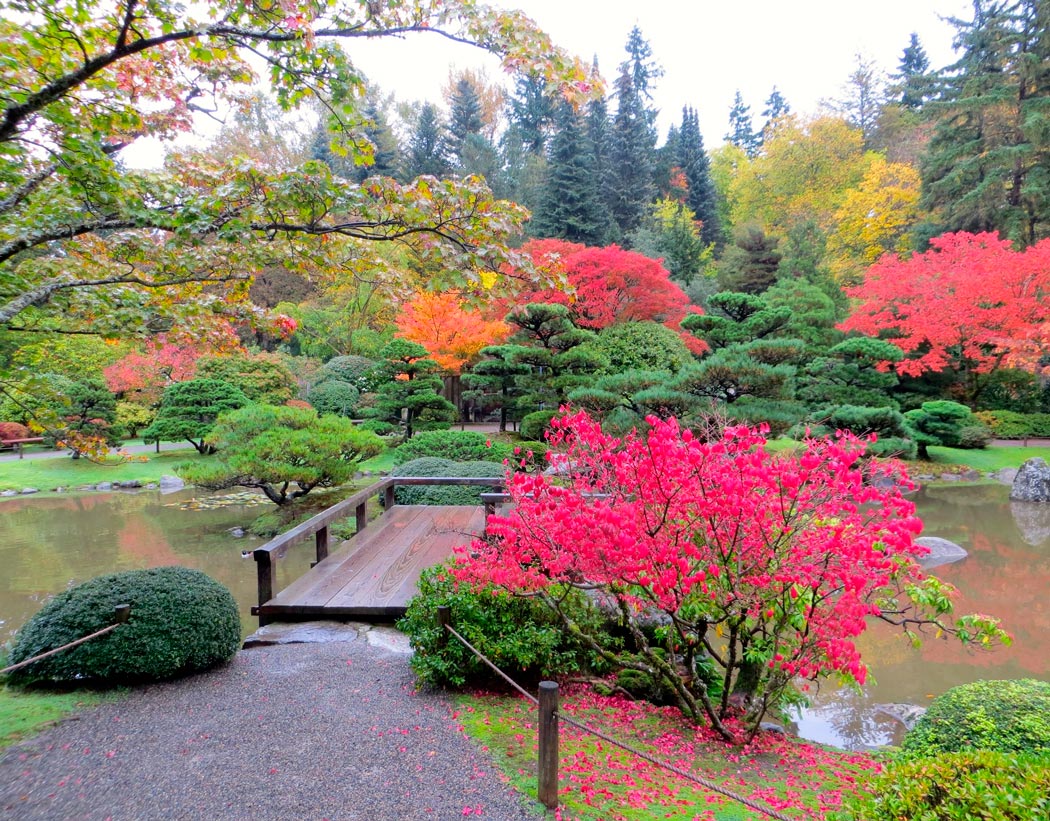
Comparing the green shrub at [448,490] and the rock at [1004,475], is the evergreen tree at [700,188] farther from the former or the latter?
the green shrub at [448,490]

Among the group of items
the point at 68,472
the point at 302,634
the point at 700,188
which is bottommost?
the point at 68,472

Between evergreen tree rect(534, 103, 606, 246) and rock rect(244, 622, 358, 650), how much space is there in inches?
742

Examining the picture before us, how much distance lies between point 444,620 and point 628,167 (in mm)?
25781

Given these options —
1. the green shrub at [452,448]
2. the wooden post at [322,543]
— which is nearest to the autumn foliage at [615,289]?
the green shrub at [452,448]

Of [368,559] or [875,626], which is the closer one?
[368,559]

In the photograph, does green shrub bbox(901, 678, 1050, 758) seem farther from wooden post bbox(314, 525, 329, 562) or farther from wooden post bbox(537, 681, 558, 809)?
wooden post bbox(314, 525, 329, 562)

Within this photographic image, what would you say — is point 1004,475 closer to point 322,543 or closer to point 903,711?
point 903,711

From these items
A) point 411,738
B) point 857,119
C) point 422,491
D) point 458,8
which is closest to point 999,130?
point 857,119

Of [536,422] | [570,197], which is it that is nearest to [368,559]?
[536,422]

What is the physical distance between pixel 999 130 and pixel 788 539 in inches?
819

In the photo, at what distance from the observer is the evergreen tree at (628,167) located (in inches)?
975

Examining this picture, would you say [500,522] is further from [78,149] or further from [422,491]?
[422,491]

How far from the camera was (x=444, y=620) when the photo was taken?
339 centimetres

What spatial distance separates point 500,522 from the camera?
3.34m
